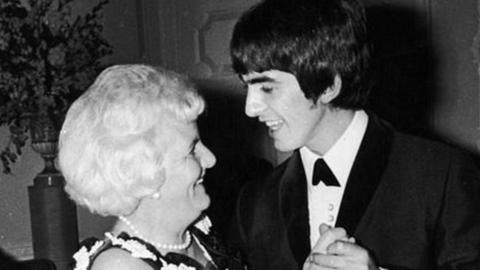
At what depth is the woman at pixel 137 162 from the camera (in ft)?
5.08

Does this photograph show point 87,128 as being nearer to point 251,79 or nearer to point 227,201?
point 251,79

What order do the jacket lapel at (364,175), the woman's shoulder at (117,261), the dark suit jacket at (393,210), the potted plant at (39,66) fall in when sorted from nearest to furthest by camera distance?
the woman's shoulder at (117,261) → the dark suit jacket at (393,210) → the jacket lapel at (364,175) → the potted plant at (39,66)

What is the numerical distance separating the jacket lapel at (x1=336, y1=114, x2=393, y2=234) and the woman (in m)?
0.45

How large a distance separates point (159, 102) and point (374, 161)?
0.67m

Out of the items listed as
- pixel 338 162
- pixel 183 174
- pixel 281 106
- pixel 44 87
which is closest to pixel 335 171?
pixel 338 162

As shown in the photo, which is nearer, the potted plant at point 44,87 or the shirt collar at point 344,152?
the shirt collar at point 344,152

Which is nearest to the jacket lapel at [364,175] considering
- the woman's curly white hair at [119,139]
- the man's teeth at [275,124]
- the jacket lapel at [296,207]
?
the jacket lapel at [296,207]

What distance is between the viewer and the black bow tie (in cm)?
197

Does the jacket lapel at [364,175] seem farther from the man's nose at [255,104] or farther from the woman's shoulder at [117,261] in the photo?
the woman's shoulder at [117,261]

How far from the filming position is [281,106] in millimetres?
1870

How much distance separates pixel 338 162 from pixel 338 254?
36 centimetres

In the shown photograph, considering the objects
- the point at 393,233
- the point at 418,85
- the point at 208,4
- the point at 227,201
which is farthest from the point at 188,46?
the point at 393,233

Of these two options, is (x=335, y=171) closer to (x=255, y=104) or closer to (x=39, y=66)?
(x=255, y=104)

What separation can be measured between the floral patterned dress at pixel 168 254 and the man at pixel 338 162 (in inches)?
8.5
